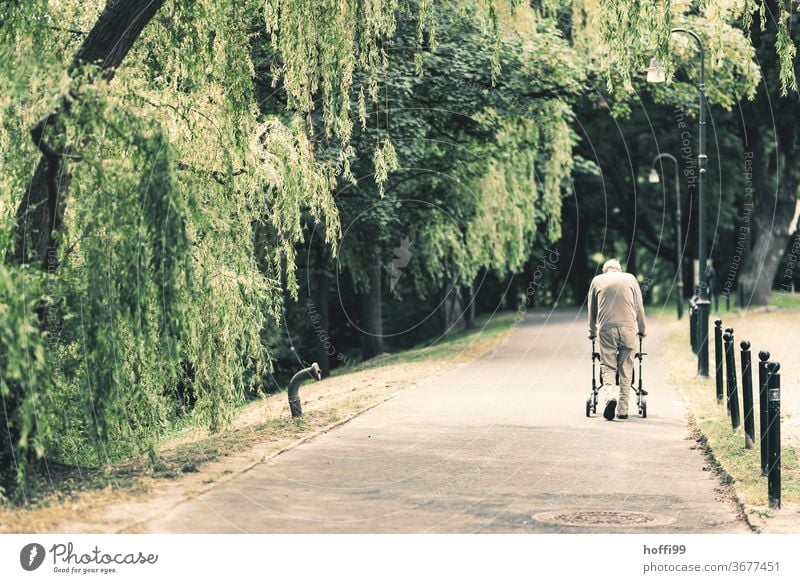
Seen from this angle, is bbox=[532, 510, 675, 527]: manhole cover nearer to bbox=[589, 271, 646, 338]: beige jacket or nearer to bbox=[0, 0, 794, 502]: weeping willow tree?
bbox=[0, 0, 794, 502]: weeping willow tree

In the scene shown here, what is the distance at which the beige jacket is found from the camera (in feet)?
50.7

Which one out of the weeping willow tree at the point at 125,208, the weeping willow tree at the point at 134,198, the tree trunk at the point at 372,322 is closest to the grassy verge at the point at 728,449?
the weeping willow tree at the point at 134,198

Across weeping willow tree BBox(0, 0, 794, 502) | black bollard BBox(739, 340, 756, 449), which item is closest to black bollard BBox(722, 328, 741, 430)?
black bollard BBox(739, 340, 756, 449)

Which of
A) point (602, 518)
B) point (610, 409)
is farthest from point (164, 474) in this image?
point (610, 409)

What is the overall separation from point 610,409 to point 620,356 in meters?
0.72

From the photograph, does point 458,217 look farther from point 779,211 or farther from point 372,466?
point 372,466

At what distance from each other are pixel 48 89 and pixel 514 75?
1644 cm

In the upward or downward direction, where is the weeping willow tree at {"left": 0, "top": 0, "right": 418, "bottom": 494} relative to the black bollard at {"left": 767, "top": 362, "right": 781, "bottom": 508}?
upward

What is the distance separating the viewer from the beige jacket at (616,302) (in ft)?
50.7

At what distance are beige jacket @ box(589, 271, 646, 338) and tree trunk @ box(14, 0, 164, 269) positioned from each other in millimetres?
7023

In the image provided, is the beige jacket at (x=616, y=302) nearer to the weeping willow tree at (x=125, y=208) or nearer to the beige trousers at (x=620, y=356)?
the beige trousers at (x=620, y=356)

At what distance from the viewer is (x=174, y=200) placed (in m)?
10.4

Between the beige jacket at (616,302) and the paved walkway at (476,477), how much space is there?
1.28m
